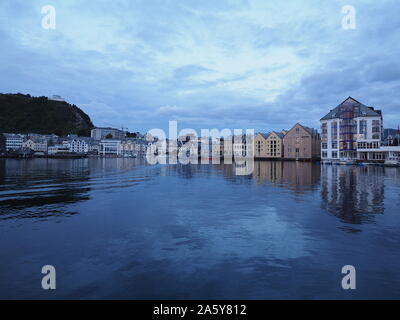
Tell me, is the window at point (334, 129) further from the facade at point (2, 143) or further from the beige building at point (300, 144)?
the facade at point (2, 143)

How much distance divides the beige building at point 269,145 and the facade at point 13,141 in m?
147

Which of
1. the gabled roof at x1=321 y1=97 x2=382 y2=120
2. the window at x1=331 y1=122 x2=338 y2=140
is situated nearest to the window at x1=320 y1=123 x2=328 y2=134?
the window at x1=331 y1=122 x2=338 y2=140

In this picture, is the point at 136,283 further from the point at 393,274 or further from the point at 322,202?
the point at 322,202

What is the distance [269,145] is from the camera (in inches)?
5468

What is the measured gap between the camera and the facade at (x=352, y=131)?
92.6 meters

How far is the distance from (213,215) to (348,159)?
88867 millimetres

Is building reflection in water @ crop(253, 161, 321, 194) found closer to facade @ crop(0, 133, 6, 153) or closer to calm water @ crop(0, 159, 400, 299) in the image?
calm water @ crop(0, 159, 400, 299)

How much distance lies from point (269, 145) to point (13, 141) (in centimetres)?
15628

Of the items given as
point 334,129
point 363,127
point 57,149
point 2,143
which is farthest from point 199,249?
point 2,143

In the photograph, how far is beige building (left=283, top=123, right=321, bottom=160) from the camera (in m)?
119

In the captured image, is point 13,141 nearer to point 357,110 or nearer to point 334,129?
point 334,129

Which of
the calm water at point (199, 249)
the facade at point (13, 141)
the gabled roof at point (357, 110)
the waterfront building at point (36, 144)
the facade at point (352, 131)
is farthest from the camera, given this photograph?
the waterfront building at point (36, 144)

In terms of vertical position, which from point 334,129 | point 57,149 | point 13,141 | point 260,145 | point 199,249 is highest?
point 13,141

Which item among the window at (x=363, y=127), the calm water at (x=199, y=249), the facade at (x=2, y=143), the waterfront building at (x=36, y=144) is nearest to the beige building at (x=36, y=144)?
the waterfront building at (x=36, y=144)
